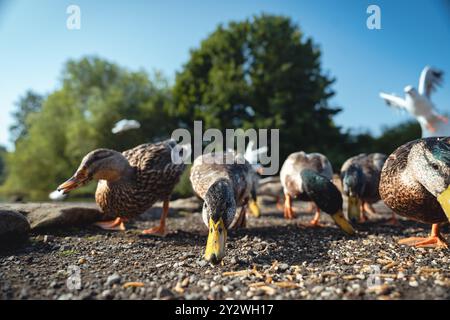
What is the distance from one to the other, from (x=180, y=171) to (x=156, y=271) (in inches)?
84.6

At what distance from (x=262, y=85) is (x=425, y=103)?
29.4 ft

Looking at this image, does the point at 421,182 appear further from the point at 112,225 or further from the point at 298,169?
the point at 112,225

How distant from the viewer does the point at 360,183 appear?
4.95m

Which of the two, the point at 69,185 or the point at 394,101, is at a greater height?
the point at 394,101

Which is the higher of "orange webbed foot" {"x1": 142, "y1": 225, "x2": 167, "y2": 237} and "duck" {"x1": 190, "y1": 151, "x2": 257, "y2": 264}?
"duck" {"x1": 190, "y1": 151, "x2": 257, "y2": 264}

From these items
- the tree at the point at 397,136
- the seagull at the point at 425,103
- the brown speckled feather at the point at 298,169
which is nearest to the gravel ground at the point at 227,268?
the brown speckled feather at the point at 298,169

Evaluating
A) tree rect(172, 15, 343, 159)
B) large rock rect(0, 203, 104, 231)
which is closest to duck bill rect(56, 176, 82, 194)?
large rock rect(0, 203, 104, 231)

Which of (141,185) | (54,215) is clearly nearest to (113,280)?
(141,185)

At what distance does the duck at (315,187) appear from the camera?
398 cm

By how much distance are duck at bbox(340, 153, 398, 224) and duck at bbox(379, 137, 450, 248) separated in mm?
1383

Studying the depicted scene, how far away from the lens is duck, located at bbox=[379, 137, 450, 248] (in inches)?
105

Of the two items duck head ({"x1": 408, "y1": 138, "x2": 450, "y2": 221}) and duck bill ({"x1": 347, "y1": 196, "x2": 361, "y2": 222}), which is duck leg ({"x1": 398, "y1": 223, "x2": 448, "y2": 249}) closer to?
duck head ({"x1": 408, "y1": 138, "x2": 450, "y2": 221})

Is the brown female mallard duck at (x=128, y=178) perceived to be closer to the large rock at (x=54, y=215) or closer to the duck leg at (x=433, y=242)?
the large rock at (x=54, y=215)

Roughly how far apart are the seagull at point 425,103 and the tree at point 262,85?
221 inches
